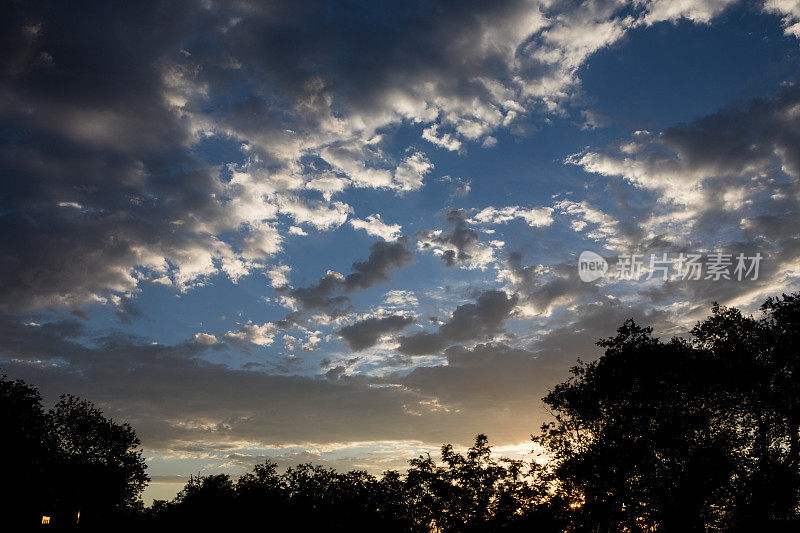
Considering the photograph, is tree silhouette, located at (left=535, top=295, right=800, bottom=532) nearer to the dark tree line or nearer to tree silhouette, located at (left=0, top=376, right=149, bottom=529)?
the dark tree line

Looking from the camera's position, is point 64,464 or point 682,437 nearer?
point 682,437

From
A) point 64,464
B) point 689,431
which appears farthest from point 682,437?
point 64,464

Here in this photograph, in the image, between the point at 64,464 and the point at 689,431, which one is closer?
the point at 689,431

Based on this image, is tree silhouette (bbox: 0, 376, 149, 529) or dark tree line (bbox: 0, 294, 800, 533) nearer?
dark tree line (bbox: 0, 294, 800, 533)

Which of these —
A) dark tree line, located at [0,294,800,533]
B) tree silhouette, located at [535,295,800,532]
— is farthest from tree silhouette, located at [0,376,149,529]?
tree silhouette, located at [535,295,800,532]

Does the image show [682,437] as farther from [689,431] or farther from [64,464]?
[64,464]

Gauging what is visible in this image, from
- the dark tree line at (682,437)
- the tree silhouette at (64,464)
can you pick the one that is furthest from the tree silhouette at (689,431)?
the tree silhouette at (64,464)

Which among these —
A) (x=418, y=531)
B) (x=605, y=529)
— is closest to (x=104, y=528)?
(x=418, y=531)

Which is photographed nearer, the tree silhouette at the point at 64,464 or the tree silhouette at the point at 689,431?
the tree silhouette at the point at 689,431

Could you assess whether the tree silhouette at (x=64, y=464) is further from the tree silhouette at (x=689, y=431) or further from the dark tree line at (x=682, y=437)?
the tree silhouette at (x=689, y=431)

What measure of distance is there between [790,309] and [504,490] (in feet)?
139

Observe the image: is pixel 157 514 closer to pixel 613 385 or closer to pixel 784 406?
pixel 613 385

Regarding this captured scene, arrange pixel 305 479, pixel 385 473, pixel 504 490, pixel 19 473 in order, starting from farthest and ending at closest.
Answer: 1. pixel 305 479
2. pixel 385 473
3. pixel 504 490
4. pixel 19 473

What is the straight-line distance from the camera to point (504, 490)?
5831cm
